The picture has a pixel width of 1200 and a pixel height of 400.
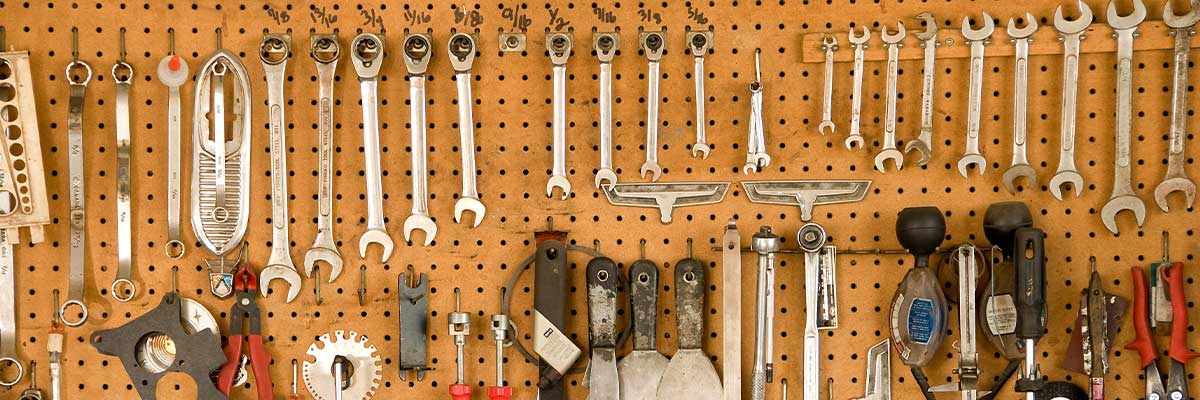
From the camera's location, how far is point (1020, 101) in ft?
7.64

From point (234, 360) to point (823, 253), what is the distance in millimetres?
1297

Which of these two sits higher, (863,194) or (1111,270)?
(863,194)

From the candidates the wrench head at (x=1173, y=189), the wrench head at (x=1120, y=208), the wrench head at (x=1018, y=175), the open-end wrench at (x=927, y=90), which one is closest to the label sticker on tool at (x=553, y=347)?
the open-end wrench at (x=927, y=90)

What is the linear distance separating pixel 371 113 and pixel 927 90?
3.91 ft

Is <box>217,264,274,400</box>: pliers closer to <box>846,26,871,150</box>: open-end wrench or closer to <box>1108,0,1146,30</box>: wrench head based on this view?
<box>846,26,871,150</box>: open-end wrench

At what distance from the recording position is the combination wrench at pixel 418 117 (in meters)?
2.41

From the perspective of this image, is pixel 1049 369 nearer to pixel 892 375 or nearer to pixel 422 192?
pixel 892 375

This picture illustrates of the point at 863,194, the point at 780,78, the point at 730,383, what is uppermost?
the point at 780,78

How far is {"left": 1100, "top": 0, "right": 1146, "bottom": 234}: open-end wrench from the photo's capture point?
230cm

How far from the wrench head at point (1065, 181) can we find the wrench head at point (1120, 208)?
2.6 inches

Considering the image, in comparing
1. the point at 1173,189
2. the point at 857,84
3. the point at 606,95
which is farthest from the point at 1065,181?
the point at 606,95

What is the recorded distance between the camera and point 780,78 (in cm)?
242

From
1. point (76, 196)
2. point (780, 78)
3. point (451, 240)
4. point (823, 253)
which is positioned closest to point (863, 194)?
point (823, 253)

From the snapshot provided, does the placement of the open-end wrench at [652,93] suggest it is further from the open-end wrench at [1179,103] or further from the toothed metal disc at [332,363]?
the open-end wrench at [1179,103]
